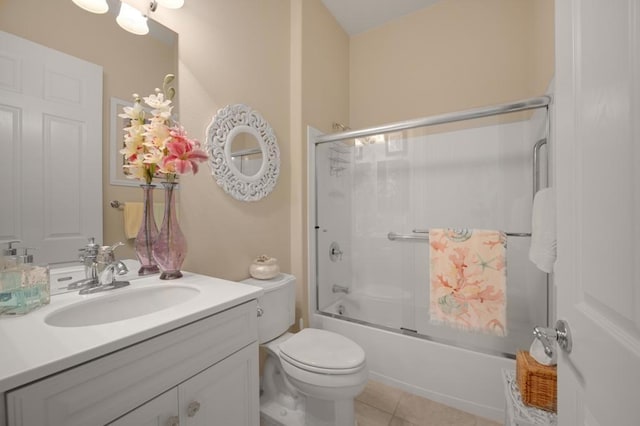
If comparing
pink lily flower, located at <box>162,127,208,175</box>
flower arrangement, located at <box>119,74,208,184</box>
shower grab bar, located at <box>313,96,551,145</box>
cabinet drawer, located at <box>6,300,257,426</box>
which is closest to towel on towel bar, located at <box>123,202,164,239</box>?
flower arrangement, located at <box>119,74,208,184</box>

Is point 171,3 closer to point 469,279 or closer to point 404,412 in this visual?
point 469,279

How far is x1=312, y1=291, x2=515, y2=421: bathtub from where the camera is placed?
4.47 ft

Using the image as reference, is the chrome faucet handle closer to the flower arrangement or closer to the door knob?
the flower arrangement

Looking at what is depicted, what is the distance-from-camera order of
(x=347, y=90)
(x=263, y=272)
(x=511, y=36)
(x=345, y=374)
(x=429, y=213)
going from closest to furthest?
(x=345, y=374)
(x=263, y=272)
(x=511, y=36)
(x=429, y=213)
(x=347, y=90)

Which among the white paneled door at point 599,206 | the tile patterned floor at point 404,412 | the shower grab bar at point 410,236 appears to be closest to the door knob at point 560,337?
the white paneled door at point 599,206

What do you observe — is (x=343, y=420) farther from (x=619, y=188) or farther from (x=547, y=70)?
(x=547, y=70)

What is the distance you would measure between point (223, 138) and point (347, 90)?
5.31 feet

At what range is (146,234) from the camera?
108cm

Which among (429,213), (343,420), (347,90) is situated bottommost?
(343,420)

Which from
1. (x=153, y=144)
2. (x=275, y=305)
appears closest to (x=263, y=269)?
(x=275, y=305)

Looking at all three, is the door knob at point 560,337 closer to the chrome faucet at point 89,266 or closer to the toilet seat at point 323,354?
the toilet seat at point 323,354

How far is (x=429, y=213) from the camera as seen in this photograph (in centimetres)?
203

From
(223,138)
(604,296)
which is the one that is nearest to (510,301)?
(604,296)

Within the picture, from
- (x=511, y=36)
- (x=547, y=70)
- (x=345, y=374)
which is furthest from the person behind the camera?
(x=511, y=36)
